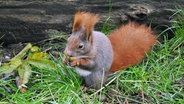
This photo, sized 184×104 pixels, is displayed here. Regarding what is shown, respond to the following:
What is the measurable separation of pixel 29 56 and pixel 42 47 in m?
0.39

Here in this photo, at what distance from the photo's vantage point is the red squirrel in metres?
2.89

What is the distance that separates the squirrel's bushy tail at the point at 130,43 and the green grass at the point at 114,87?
61 millimetres

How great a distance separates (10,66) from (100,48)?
638mm

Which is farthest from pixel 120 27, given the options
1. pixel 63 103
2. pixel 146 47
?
pixel 63 103

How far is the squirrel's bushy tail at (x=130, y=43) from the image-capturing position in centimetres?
329

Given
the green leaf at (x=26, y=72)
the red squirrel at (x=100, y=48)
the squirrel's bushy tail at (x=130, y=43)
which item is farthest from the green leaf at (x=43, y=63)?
the squirrel's bushy tail at (x=130, y=43)

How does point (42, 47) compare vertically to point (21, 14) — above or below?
below

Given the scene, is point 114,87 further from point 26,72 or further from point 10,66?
point 10,66

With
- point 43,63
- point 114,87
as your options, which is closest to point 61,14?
point 43,63

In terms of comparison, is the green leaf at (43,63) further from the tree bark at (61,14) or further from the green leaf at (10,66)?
the tree bark at (61,14)

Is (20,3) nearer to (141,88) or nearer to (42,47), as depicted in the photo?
(42,47)

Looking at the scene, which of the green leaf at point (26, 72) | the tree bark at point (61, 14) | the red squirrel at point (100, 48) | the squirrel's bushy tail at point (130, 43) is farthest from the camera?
the tree bark at point (61, 14)

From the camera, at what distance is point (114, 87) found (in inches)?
124

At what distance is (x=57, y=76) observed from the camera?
3.15m
